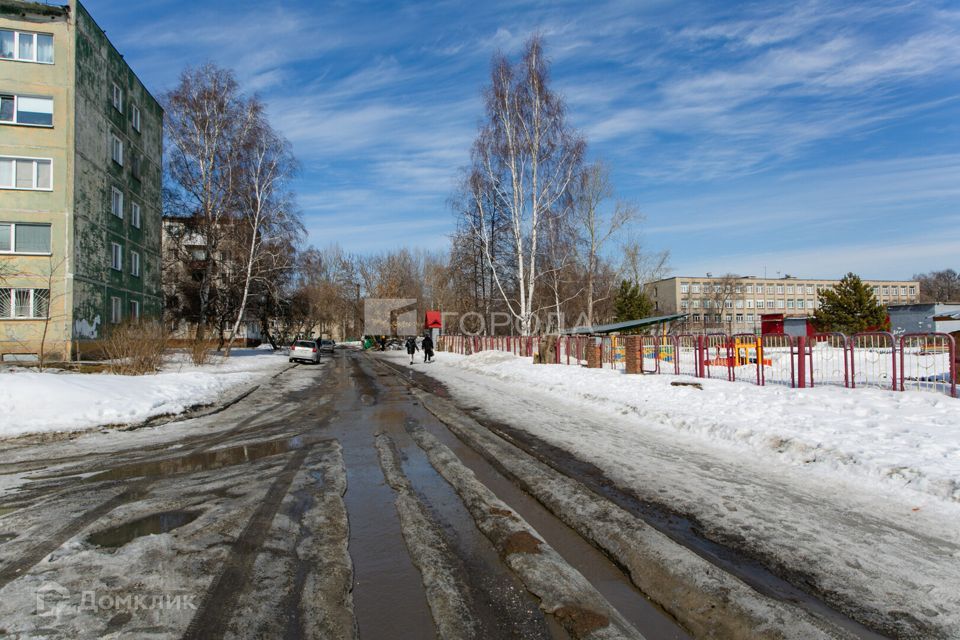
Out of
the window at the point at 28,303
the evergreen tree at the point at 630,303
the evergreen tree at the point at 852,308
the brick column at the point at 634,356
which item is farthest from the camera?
the evergreen tree at the point at 630,303

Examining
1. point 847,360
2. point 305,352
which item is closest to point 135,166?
point 305,352

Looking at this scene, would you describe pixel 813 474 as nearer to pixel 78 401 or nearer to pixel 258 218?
pixel 78 401

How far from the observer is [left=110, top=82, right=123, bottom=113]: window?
92.5ft

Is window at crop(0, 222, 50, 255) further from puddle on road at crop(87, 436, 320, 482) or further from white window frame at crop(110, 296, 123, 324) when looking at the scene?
puddle on road at crop(87, 436, 320, 482)

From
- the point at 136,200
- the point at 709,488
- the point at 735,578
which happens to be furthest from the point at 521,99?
the point at 735,578

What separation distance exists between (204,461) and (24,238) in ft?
74.1

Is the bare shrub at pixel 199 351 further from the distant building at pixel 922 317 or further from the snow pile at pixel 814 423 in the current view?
the distant building at pixel 922 317

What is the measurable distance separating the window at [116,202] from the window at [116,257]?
5.22 ft

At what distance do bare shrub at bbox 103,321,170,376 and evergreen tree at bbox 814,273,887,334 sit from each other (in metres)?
43.0

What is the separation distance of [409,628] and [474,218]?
2946 centimetres

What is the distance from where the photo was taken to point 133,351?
674 inches

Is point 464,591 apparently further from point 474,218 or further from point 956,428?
point 474,218

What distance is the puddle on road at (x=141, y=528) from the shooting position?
178 inches

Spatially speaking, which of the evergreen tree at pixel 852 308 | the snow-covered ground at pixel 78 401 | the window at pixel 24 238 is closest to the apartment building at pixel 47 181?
the window at pixel 24 238
